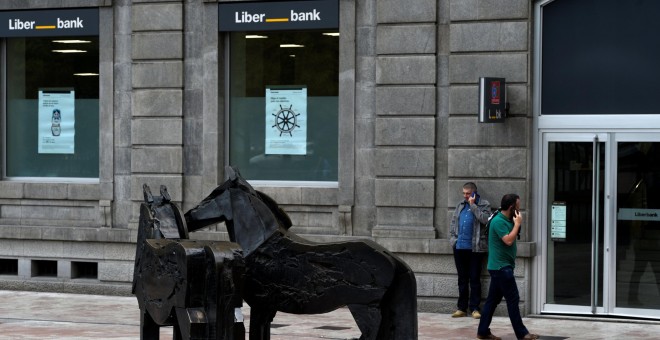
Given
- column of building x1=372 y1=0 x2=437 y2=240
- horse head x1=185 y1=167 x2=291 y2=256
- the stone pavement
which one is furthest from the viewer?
column of building x1=372 y1=0 x2=437 y2=240

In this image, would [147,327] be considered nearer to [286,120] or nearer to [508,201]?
[508,201]

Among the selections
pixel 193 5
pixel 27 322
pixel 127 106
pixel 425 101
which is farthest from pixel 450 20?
pixel 27 322

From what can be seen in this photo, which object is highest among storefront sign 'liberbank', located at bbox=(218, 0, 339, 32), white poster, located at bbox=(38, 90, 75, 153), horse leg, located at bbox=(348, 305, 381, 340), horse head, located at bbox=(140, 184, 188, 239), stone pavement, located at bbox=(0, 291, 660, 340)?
storefront sign 'liberbank', located at bbox=(218, 0, 339, 32)

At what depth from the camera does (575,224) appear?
18844 mm

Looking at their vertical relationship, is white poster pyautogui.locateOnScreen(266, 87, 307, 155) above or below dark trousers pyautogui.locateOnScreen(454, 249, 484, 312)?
above

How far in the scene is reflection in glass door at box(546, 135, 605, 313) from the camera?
61.4ft

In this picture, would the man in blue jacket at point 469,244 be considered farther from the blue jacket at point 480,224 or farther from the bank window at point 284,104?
the bank window at point 284,104

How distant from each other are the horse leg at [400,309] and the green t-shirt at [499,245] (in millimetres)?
4266

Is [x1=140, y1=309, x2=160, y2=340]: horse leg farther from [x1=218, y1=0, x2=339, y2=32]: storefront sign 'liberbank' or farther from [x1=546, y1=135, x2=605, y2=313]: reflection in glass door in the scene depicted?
[x1=218, y1=0, x2=339, y2=32]: storefront sign 'liberbank'

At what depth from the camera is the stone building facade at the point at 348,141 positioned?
19047 millimetres

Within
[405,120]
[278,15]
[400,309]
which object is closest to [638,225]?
[405,120]

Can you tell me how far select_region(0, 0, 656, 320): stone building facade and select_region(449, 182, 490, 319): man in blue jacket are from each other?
0.37 meters

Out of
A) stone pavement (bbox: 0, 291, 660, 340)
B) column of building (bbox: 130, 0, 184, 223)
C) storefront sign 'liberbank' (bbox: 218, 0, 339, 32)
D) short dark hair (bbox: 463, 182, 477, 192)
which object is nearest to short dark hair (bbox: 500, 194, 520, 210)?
stone pavement (bbox: 0, 291, 660, 340)

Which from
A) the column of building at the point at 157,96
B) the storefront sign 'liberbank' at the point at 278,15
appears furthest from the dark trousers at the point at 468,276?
the column of building at the point at 157,96
